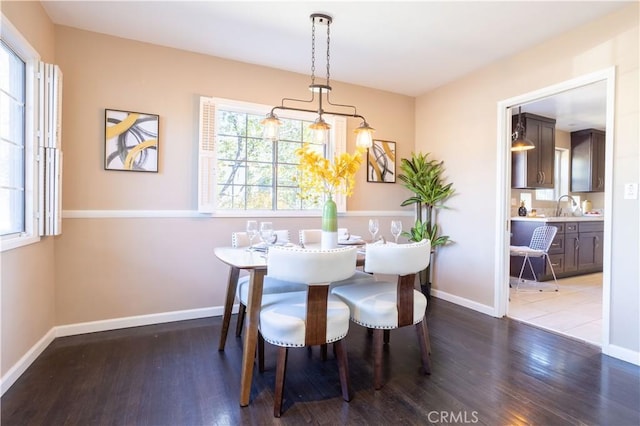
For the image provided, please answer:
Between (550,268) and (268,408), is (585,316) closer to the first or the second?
(550,268)

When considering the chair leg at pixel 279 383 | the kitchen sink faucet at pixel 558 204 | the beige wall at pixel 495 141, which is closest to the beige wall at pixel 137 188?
the chair leg at pixel 279 383

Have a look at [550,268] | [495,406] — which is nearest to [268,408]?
[495,406]

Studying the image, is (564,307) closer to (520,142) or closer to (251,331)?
(520,142)

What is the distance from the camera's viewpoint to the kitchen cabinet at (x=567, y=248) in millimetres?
4883

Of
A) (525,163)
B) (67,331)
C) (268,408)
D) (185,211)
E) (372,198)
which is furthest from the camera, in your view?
(525,163)

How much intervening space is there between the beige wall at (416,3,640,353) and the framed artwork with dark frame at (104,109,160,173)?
3.33m

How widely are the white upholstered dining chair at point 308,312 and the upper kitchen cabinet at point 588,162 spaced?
6.24 meters

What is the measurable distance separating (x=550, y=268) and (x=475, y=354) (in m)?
3.14

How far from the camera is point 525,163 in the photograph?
5.16m

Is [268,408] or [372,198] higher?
[372,198]

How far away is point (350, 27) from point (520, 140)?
134 inches

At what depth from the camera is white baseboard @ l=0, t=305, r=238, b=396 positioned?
2.08 metres

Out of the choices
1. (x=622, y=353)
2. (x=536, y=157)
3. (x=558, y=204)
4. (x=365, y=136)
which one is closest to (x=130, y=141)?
(x=365, y=136)

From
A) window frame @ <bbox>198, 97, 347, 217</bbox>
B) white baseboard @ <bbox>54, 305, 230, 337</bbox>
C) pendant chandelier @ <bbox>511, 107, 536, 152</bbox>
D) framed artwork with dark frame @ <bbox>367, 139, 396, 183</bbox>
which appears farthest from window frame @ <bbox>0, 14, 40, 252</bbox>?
pendant chandelier @ <bbox>511, 107, 536, 152</bbox>
